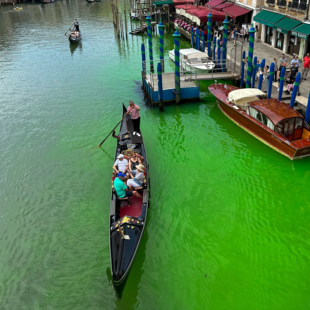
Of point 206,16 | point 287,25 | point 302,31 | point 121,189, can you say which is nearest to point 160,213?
point 121,189

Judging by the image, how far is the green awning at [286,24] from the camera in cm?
1958

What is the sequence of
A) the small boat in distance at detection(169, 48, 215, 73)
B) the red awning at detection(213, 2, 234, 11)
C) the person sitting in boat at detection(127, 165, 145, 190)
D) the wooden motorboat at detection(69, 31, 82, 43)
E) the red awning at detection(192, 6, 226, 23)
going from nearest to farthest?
the person sitting in boat at detection(127, 165, 145, 190)
the small boat in distance at detection(169, 48, 215, 73)
the red awning at detection(192, 6, 226, 23)
the red awning at detection(213, 2, 234, 11)
the wooden motorboat at detection(69, 31, 82, 43)

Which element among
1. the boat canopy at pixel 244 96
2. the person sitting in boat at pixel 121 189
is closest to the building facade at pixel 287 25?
the boat canopy at pixel 244 96

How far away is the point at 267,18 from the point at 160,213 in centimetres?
1975

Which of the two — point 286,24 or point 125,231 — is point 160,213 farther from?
point 286,24

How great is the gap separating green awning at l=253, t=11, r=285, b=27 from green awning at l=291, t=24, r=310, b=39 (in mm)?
2961

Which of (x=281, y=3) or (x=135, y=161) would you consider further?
(x=281, y=3)

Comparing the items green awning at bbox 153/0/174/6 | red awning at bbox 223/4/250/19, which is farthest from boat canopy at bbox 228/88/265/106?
green awning at bbox 153/0/174/6

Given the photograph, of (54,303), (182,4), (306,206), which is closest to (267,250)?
(306,206)

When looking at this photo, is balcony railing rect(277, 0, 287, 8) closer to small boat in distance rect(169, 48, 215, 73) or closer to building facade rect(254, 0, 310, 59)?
building facade rect(254, 0, 310, 59)

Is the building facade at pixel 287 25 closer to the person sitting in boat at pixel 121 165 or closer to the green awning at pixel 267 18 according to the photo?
the green awning at pixel 267 18

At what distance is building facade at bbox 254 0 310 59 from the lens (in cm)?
1888

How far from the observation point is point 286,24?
2027 centimetres

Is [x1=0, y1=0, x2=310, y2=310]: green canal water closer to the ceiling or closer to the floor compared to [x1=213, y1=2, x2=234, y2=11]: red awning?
closer to the floor
